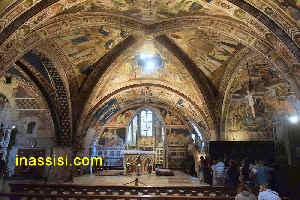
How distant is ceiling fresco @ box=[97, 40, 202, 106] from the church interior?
0.09 meters

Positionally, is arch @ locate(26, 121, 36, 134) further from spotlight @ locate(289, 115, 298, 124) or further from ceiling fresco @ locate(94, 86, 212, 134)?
spotlight @ locate(289, 115, 298, 124)

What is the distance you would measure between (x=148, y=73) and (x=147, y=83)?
48.2 inches

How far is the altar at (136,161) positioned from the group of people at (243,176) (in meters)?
5.24

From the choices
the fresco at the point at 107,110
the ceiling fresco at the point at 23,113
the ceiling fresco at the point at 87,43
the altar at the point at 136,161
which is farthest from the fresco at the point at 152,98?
the ceiling fresco at the point at 87,43

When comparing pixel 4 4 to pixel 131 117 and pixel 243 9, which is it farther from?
pixel 131 117

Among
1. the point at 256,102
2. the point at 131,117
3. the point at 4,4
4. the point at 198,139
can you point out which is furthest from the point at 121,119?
the point at 4,4

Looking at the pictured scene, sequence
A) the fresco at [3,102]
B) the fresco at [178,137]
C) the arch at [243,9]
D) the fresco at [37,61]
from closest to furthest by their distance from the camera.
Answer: the arch at [243,9] < the fresco at [37,61] < the fresco at [3,102] < the fresco at [178,137]

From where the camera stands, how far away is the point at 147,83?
1652 cm

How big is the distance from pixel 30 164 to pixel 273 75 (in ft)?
55.3

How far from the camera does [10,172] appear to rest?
1592cm

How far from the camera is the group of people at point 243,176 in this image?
4.68m

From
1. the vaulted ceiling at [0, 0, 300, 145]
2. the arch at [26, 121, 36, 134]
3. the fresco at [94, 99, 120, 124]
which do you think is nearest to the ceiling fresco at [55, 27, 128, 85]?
the vaulted ceiling at [0, 0, 300, 145]

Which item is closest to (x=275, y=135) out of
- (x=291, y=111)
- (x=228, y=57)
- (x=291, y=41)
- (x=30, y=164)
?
(x=291, y=111)

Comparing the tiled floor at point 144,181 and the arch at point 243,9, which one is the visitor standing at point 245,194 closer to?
the arch at point 243,9
